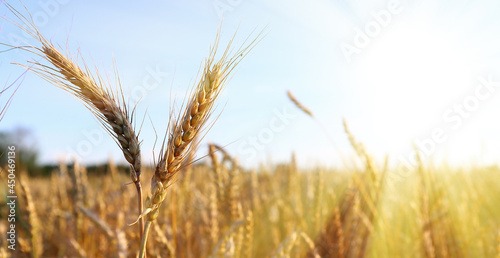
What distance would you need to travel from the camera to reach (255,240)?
2.97 meters

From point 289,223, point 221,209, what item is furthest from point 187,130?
point 289,223

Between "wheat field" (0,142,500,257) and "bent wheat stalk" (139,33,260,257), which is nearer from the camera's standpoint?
"bent wheat stalk" (139,33,260,257)

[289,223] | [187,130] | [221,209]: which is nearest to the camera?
[187,130]

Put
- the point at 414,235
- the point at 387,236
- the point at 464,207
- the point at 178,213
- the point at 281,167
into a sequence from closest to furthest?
the point at 387,236, the point at 414,235, the point at 464,207, the point at 178,213, the point at 281,167

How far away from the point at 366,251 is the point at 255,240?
50.6 inches

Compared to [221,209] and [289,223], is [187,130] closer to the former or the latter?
[221,209]

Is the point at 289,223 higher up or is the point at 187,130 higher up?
the point at 187,130

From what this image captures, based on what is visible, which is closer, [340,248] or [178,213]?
[340,248]

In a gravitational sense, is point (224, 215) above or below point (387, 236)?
above

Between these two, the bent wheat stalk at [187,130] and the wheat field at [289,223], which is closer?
the bent wheat stalk at [187,130]

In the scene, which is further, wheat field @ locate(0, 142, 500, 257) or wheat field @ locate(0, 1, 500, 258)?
wheat field @ locate(0, 142, 500, 257)

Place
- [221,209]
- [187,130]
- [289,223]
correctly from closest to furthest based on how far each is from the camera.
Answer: [187,130], [221,209], [289,223]

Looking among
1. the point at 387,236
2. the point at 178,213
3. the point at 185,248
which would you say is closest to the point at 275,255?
the point at 387,236

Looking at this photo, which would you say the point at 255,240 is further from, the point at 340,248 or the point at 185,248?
the point at 340,248
